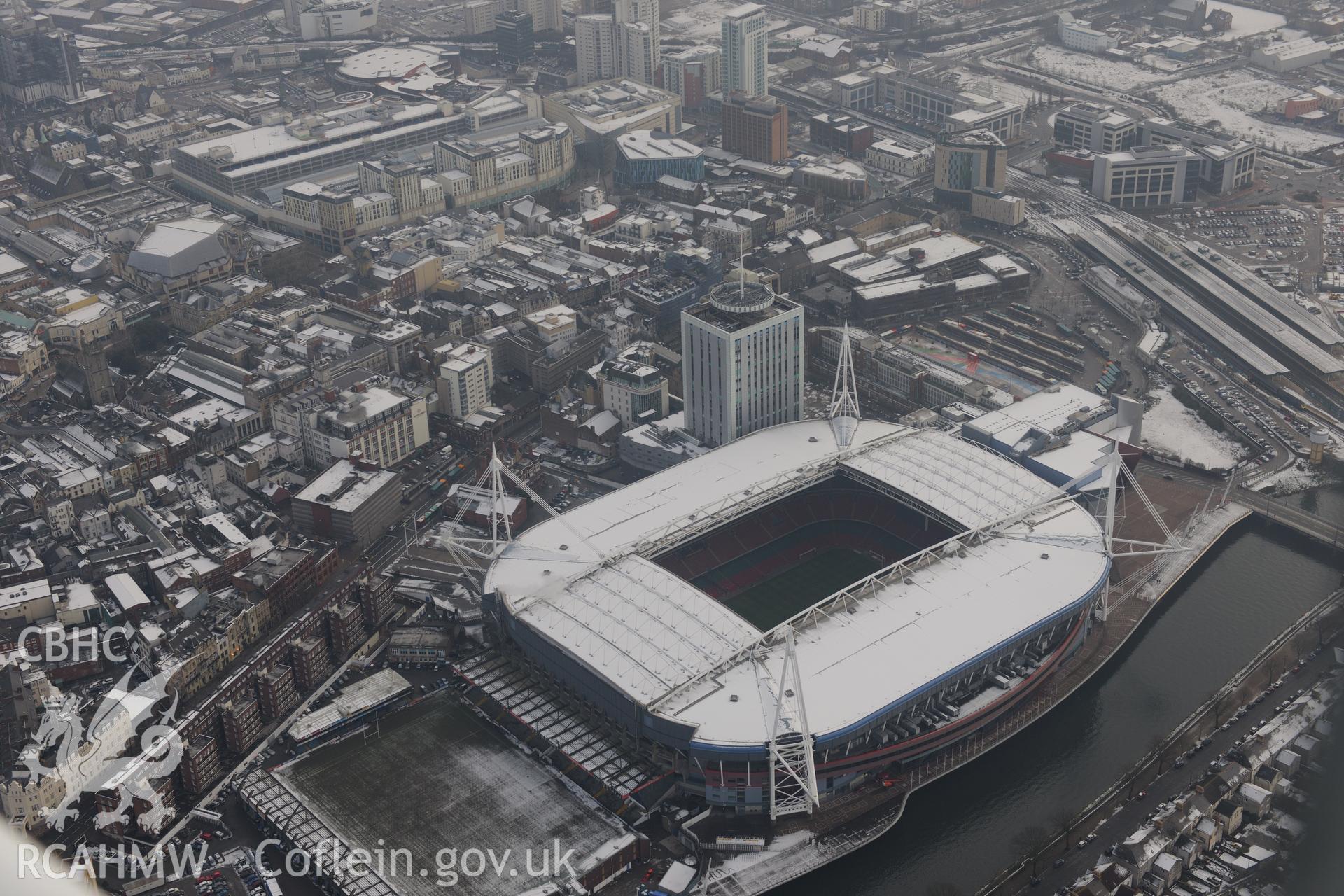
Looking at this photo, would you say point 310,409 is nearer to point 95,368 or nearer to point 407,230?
point 95,368

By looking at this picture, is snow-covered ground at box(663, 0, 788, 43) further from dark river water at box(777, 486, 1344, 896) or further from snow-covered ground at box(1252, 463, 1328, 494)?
dark river water at box(777, 486, 1344, 896)

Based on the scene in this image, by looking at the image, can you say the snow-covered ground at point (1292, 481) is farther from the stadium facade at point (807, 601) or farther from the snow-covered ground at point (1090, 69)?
the snow-covered ground at point (1090, 69)

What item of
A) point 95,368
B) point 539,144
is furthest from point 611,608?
point 539,144

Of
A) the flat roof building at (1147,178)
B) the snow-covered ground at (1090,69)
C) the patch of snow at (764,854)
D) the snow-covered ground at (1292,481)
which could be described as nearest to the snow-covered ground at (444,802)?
the patch of snow at (764,854)

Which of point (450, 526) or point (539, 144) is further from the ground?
point (539, 144)

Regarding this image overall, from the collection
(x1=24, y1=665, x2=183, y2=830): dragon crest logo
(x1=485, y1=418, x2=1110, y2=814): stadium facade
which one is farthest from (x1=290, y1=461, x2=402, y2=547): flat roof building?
(x1=24, y1=665, x2=183, y2=830): dragon crest logo

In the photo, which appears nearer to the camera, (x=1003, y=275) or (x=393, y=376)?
(x=393, y=376)

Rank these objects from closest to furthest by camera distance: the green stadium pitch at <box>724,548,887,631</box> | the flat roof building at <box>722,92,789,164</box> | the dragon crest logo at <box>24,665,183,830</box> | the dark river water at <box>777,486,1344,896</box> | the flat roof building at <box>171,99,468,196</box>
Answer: the dark river water at <box>777,486,1344,896</box>
the dragon crest logo at <box>24,665,183,830</box>
the green stadium pitch at <box>724,548,887,631</box>
the flat roof building at <box>171,99,468,196</box>
the flat roof building at <box>722,92,789,164</box>

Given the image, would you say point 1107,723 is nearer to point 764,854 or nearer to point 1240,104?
point 764,854
